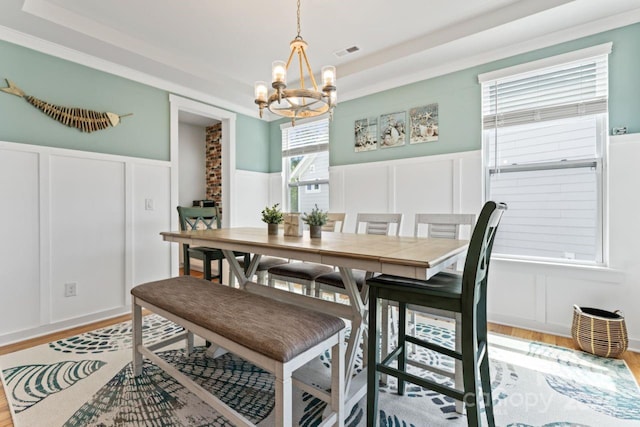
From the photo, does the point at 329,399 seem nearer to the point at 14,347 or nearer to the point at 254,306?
the point at 254,306

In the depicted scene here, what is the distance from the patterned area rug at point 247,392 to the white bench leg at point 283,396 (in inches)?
20.4

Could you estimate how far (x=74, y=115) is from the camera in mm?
2803

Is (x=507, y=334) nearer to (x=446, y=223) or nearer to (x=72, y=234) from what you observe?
(x=446, y=223)

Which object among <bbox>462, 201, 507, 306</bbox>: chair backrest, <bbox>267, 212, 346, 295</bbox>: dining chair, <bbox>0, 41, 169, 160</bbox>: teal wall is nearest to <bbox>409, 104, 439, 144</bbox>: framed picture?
<bbox>267, 212, 346, 295</bbox>: dining chair

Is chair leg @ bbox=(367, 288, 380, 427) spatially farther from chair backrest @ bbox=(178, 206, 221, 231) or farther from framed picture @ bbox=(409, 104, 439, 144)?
framed picture @ bbox=(409, 104, 439, 144)

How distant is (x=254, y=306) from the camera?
148 centimetres

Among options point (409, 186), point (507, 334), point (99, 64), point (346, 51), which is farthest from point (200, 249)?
point (507, 334)

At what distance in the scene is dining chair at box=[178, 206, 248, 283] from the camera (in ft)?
7.89

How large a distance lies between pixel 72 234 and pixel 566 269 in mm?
4431

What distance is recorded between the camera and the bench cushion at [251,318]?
45.3 inches

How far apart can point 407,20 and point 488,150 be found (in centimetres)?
144

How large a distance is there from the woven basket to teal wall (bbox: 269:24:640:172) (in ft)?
4.73

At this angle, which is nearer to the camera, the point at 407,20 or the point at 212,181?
the point at 407,20

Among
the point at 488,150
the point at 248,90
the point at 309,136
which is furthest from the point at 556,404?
the point at 248,90
